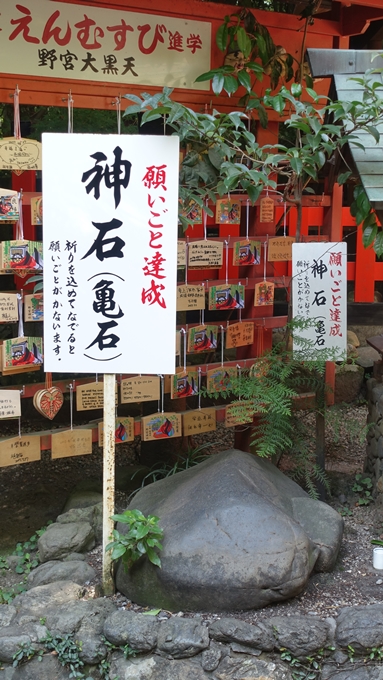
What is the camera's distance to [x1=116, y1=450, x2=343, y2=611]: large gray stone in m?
3.56

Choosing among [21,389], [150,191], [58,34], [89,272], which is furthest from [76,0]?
[21,389]

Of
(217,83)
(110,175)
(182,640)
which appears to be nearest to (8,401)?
(110,175)

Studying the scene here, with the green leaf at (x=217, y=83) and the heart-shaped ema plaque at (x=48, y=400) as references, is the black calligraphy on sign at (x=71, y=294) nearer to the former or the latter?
the heart-shaped ema plaque at (x=48, y=400)

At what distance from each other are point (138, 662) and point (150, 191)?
2.43 metres

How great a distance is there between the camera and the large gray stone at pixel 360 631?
3.44 m

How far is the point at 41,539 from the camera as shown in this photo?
180 inches

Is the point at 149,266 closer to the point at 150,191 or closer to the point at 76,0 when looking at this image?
the point at 150,191

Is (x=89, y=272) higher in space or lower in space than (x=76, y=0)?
lower

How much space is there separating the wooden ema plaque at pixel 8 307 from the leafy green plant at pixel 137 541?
1.53 meters

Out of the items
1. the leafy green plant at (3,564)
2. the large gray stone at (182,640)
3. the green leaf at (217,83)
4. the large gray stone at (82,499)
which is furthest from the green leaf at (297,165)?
the leafy green plant at (3,564)

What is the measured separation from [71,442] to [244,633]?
1969 mm

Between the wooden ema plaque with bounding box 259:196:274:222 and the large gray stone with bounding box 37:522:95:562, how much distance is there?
2611 millimetres

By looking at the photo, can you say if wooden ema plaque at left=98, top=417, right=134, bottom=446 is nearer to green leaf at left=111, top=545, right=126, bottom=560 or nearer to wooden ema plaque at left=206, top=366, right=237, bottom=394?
wooden ema plaque at left=206, top=366, right=237, bottom=394

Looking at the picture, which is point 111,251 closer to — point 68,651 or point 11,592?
point 68,651
